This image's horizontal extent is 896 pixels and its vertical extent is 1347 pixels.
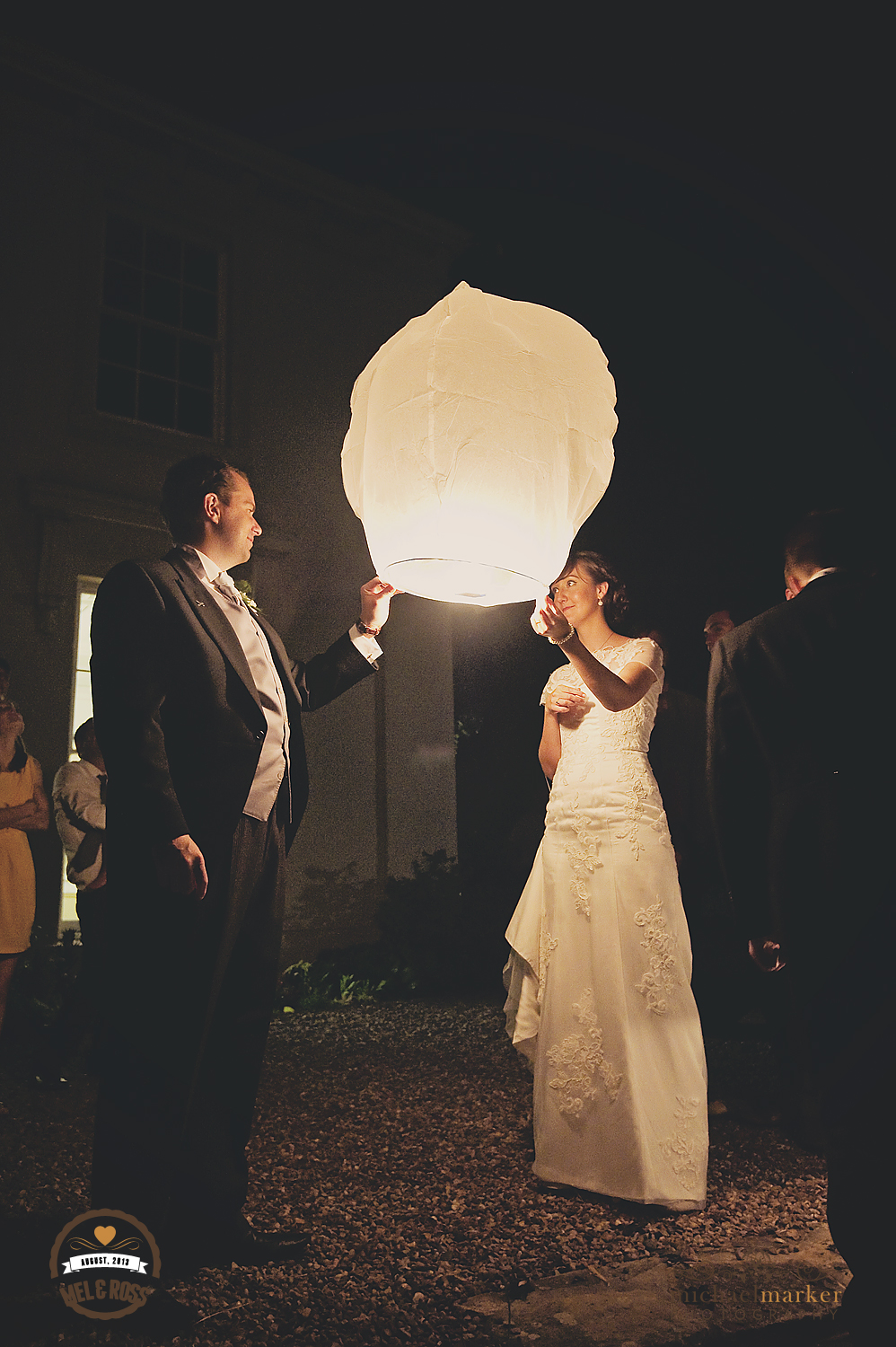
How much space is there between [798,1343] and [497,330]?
2617mm

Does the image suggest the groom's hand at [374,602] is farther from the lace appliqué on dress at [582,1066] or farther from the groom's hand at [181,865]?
the lace appliqué on dress at [582,1066]

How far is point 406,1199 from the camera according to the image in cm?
281

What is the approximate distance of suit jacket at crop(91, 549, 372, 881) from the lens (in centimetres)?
214

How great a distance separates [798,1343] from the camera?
75.2 inches

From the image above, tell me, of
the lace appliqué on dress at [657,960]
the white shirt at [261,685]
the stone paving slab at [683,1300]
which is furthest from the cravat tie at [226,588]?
the stone paving slab at [683,1300]

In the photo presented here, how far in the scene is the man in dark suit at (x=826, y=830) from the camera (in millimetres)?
1767

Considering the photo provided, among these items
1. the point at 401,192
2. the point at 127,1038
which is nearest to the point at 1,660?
the point at 127,1038

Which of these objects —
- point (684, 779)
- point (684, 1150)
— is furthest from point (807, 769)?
point (684, 779)

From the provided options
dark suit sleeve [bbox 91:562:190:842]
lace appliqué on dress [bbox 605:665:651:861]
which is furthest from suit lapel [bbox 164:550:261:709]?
lace appliqué on dress [bbox 605:665:651:861]

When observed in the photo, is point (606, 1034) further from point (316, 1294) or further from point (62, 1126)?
point (62, 1126)

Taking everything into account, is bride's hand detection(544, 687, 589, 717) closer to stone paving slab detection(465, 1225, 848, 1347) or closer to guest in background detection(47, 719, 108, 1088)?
stone paving slab detection(465, 1225, 848, 1347)

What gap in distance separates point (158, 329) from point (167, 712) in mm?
6595

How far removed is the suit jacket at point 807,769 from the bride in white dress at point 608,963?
29.6 inches

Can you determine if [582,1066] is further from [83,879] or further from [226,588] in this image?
[83,879]
